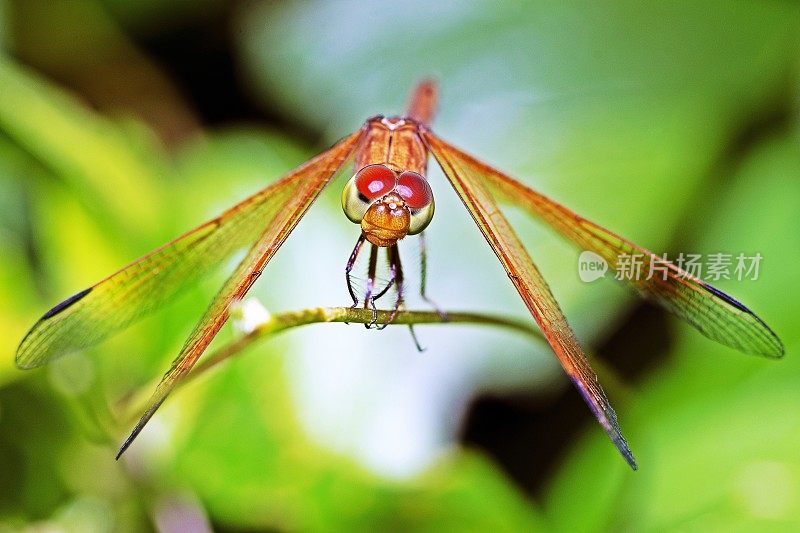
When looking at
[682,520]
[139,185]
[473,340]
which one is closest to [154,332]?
[139,185]

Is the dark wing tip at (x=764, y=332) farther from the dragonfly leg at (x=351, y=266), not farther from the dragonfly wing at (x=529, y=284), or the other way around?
the dragonfly leg at (x=351, y=266)

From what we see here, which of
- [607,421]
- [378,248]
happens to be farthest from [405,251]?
[607,421]

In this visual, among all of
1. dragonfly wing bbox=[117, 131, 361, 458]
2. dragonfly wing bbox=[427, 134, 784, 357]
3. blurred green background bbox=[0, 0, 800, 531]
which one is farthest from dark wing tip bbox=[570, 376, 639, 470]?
blurred green background bbox=[0, 0, 800, 531]

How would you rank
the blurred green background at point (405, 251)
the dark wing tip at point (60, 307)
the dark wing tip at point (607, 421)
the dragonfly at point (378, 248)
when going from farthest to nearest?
the blurred green background at point (405, 251) → the dark wing tip at point (60, 307) → the dragonfly at point (378, 248) → the dark wing tip at point (607, 421)

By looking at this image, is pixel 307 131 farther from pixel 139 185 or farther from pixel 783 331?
pixel 783 331

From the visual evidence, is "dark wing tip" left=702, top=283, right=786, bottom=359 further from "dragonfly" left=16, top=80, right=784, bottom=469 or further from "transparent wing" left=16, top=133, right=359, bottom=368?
"transparent wing" left=16, top=133, right=359, bottom=368

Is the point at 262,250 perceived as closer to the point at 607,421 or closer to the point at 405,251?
the point at 607,421

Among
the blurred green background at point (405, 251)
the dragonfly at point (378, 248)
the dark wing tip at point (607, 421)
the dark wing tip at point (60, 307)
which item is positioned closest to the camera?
the dark wing tip at point (607, 421)

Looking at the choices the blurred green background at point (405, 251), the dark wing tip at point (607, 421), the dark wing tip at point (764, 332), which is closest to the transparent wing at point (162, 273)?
the blurred green background at point (405, 251)
